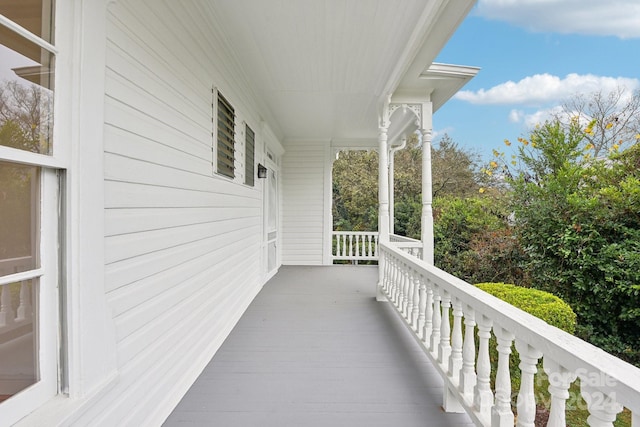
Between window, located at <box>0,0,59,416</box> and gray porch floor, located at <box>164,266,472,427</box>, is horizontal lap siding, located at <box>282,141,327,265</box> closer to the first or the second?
gray porch floor, located at <box>164,266,472,427</box>

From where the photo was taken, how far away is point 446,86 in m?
4.57

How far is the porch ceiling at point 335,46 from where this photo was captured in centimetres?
256

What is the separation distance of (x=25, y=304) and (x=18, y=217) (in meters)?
0.26

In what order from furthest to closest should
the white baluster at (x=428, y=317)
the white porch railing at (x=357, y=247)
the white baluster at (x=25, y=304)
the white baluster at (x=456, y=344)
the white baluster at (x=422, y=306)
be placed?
the white porch railing at (x=357, y=247), the white baluster at (x=422, y=306), the white baluster at (x=428, y=317), the white baluster at (x=456, y=344), the white baluster at (x=25, y=304)

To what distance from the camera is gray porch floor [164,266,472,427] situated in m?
1.90

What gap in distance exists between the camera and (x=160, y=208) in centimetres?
181

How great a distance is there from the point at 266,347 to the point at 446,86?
407cm

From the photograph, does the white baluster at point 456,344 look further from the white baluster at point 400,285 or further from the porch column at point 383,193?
the porch column at point 383,193

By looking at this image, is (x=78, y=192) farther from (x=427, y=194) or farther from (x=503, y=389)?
(x=427, y=194)

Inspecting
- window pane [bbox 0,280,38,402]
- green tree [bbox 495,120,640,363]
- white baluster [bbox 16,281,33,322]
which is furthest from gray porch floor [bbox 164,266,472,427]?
green tree [bbox 495,120,640,363]

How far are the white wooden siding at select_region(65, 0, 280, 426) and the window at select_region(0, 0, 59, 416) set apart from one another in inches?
9.5

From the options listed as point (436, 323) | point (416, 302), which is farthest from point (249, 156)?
point (436, 323)

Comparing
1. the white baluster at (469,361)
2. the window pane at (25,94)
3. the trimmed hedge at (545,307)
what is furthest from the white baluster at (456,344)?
the window pane at (25,94)

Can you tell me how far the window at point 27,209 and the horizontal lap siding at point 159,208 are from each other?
26cm
